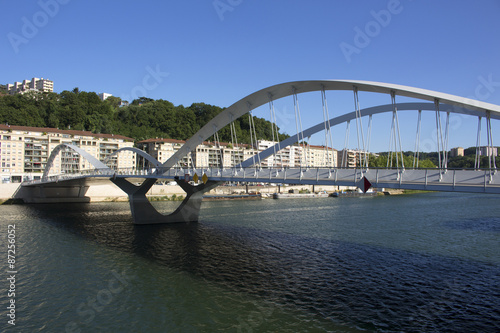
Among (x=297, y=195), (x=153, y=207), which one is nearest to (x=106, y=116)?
(x=297, y=195)

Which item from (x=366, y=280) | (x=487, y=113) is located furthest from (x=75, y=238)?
(x=487, y=113)

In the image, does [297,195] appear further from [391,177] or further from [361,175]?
[391,177]

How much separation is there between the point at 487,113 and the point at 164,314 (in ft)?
45.4

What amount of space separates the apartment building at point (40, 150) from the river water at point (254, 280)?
44592mm

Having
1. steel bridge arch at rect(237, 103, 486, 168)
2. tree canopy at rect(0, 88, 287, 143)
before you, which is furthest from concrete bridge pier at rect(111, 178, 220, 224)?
tree canopy at rect(0, 88, 287, 143)

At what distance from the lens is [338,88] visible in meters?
21.8

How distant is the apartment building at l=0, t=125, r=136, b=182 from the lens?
71.4 metres

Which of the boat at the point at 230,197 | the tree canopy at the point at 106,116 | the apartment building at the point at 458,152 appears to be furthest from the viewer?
the tree canopy at the point at 106,116

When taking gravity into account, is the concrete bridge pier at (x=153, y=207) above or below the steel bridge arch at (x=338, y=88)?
below

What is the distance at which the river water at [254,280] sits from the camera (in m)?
13.2

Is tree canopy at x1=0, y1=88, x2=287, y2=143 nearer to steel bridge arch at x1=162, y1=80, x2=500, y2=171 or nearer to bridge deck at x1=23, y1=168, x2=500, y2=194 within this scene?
steel bridge arch at x1=162, y1=80, x2=500, y2=171

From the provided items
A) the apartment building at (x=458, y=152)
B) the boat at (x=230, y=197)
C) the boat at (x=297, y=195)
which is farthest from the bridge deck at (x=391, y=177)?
the apartment building at (x=458, y=152)

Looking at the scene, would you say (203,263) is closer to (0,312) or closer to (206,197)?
(0,312)

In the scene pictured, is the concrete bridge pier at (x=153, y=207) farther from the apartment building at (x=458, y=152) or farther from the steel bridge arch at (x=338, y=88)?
the apartment building at (x=458, y=152)
